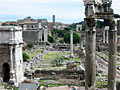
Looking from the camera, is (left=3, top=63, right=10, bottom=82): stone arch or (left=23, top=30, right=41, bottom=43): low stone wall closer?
(left=3, top=63, right=10, bottom=82): stone arch

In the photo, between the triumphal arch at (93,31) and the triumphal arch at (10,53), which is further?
the triumphal arch at (10,53)

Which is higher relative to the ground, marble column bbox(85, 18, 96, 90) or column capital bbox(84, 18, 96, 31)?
column capital bbox(84, 18, 96, 31)

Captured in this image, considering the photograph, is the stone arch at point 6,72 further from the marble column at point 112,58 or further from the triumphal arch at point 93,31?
the triumphal arch at point 93,31

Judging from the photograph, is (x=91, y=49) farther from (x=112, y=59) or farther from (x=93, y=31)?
(x=112, y=59)

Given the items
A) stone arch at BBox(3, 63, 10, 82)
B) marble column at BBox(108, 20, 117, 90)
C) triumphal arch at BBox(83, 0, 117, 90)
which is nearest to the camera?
triumphal arch at BBox(83, 0, 117, 90)

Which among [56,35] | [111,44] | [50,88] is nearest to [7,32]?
[50,88]

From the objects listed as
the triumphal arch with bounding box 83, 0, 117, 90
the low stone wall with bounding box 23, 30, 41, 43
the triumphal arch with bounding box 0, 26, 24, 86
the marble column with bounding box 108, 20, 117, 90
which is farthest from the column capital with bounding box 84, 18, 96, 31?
the low stone wall with bounding box 23, 30, 41, 43

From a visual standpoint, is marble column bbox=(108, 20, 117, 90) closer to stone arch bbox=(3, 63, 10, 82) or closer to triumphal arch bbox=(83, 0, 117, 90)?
triumphal arch bbox=(83, 0, 117, 90)

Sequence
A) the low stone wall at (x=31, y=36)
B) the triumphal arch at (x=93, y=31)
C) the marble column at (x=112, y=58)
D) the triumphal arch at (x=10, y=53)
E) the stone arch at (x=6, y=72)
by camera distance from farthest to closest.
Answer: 1. the low stone wall at (x=31, y=36)
2. the stone arch at (x=6, y=72)
3. the triumphal arch at (x=10, y=53)
4. the marble column at (x=112, y=58)
5. the triumphal arch at (x=93, y=31)

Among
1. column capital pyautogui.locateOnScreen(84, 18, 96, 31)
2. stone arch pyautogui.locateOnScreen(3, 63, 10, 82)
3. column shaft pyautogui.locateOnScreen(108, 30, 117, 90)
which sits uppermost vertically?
column capital pyautogui.locateOnScreen(84, 18, 96, 31)

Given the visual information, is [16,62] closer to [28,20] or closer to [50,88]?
[50,88]

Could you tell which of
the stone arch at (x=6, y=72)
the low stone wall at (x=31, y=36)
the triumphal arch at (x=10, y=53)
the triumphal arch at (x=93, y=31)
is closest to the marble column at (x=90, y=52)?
the triumphal arch at (x=93, y=31)

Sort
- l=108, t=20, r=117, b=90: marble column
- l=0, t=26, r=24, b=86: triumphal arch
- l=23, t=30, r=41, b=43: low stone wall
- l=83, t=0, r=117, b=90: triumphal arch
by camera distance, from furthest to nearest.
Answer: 1. l=23, t=30, r=41, b=43: low stone wall
2. l=0, t=26, r=24, b=86: triumphal arch
3. l=108, t=20, r=117, b=90: marble column
4. l=83, t=0, r=117, b=90: triumphal arch

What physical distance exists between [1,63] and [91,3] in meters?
20.3
